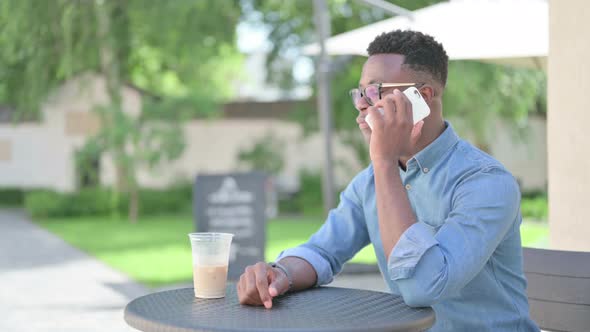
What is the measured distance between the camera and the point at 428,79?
8.91 feet

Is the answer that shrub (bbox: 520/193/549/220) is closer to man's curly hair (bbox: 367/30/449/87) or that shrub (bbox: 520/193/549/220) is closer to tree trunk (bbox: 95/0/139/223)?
tree trunk (bbox: 95/0/139/223)

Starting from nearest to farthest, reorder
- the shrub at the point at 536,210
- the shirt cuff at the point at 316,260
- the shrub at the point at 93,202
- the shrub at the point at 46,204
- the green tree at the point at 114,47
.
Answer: the shirt cuff at the point at 316,260, the green tree at the point at 114,47, the shrub at the point at 536,210, the shrub at the point at 46,204, the shrub at the point at 93,202

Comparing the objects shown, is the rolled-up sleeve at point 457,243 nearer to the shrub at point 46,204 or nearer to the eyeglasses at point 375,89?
the eyeglasses at point 375,89

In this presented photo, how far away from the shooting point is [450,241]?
240 centimetres

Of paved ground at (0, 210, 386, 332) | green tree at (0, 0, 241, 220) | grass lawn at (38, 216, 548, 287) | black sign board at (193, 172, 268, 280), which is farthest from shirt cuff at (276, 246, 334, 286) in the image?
green tree at (0, 0, 241, 220)

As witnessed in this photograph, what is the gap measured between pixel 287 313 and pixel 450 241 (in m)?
0.46

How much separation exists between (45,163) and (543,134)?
14.8 m

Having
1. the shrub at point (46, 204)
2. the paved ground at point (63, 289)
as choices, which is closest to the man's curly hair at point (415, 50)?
the paved ground at point (63, 289)

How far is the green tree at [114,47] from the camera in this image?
20.6 metres

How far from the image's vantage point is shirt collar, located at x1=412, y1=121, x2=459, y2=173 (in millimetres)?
2721

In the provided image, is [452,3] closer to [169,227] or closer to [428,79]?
[428,79]

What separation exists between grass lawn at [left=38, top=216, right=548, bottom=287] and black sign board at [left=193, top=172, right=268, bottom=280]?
4.68ft

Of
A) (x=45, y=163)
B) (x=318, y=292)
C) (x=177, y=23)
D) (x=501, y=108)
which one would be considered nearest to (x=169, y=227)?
(x=177, y=23)

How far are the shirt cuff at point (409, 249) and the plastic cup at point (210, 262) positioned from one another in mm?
500
